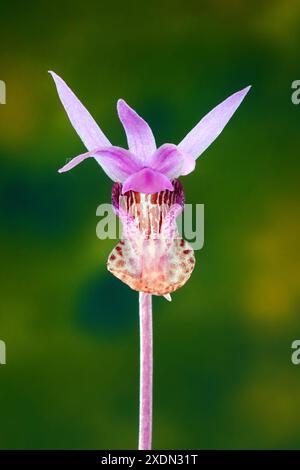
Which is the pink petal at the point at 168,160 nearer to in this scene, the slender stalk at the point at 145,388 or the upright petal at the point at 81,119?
the upright petal at the point at 81,119

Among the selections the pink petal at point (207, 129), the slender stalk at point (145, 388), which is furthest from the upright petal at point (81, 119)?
the slender stalk at point (145, 388)

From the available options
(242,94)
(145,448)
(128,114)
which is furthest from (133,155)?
(145,448)

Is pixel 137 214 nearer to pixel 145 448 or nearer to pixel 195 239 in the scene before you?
pixel 195 239

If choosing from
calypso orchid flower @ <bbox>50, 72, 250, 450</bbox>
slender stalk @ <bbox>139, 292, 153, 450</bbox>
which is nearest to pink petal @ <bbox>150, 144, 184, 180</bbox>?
calypso orchid flower @ <bbox>50, 72, 250, 450</bbox>

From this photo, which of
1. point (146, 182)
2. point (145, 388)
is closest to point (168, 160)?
point (146, 182)

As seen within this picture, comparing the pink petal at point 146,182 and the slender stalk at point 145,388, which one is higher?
the pink petal at point 146,182

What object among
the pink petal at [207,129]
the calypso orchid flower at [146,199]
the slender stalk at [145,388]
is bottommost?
the slender stalk at [145,388]

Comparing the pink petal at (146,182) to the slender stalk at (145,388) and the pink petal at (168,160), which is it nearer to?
the pink petal at (168,160)

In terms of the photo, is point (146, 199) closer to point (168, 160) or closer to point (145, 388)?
point (168, 160)
